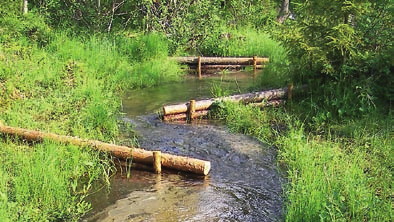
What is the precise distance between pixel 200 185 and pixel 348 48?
4.13m

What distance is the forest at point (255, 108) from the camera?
499 centimetres

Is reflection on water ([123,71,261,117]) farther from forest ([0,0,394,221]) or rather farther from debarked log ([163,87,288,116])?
debarked log ([163,87,288,116])

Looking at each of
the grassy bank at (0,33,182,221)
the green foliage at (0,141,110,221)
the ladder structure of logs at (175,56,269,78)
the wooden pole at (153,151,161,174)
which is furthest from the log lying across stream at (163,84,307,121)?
the ladder structure of logs at (175,56,269,78)

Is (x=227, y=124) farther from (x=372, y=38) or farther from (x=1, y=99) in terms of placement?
(x=1, y=99)

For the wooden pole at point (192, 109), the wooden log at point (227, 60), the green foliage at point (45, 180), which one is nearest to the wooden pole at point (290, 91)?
the wooden pole at point (192, 109)

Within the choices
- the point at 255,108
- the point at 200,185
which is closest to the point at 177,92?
the point at 255,108

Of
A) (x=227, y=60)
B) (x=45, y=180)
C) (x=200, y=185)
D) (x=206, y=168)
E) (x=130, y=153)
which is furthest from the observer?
(x=227, y=60)

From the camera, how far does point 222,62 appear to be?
51.0 feet

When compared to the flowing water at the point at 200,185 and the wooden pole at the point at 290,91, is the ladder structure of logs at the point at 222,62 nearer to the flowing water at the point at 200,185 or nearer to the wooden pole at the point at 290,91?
the wooden pole at the point at 290,91

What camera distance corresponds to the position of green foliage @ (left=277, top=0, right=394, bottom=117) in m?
8.24

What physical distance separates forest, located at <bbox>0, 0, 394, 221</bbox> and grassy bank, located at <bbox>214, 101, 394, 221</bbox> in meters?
0.02

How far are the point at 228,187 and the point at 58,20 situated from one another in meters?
11.5

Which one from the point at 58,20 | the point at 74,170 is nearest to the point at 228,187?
the point at 74,170

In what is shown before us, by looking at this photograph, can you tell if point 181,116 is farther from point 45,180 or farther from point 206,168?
point 45,180
